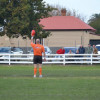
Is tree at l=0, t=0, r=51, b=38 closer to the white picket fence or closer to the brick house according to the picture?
the white picket fence

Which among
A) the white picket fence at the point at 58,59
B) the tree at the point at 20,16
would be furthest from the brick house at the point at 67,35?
the white picket fence at the point at 58,59

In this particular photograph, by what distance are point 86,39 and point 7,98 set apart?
132ft

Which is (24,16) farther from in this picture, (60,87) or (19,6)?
(60,87)

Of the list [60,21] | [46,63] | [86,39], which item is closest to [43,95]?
[46,63]

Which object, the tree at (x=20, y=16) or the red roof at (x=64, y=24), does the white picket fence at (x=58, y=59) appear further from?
the red roof at (x=64, y=24)

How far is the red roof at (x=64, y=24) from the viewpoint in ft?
167

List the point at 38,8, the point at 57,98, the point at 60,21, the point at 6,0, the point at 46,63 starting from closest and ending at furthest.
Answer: the point at 57,98
the point at 46,63
the point at 6,0
the point at 38,8
the point at 60,21

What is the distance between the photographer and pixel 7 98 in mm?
10852

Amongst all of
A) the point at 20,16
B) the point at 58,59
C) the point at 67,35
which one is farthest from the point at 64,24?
the point at 58,59

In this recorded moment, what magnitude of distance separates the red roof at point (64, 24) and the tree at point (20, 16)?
996 centimetres

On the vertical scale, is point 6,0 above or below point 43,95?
above

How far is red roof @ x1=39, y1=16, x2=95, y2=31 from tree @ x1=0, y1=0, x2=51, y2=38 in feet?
32.7

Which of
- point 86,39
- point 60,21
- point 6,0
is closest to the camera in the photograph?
point 6,0

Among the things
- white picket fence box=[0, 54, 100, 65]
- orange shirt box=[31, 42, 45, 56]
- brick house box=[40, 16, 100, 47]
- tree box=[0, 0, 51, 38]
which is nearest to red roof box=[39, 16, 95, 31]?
brick house box=[40, 16, 100, 47]
